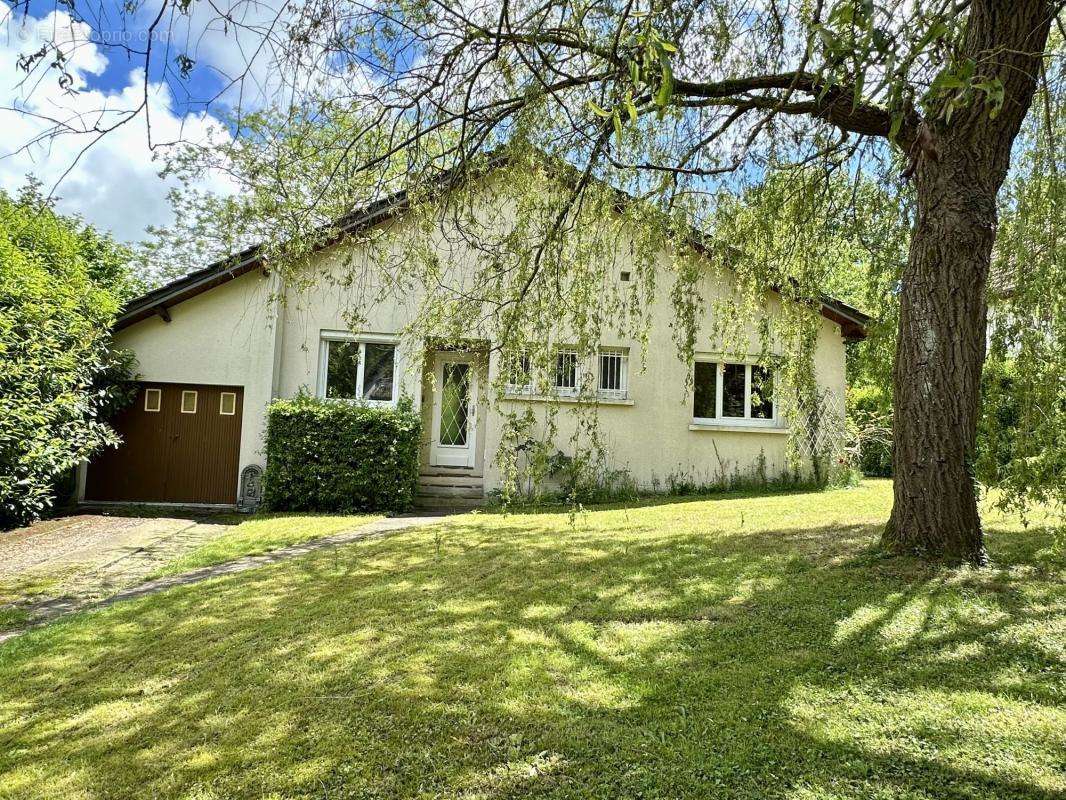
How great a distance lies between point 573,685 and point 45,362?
844 cm

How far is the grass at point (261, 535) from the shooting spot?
22.2ft

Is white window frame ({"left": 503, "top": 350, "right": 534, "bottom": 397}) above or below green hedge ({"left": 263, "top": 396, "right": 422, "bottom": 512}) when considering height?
above

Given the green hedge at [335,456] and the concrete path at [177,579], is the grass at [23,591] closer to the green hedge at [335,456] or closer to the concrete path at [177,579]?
the concrete path at [177,579]

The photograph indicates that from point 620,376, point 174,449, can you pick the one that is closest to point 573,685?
point 620,376

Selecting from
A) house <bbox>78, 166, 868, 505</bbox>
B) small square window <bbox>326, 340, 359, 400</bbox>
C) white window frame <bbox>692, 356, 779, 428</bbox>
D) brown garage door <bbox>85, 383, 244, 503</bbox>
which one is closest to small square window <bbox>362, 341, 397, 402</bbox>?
house <bbox>78, 166, 868, 505</bbox>

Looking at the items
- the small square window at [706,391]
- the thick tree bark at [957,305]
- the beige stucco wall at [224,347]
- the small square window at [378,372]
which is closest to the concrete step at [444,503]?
the small square window at [378,372]

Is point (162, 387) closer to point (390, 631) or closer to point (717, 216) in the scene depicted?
point (390, 631)

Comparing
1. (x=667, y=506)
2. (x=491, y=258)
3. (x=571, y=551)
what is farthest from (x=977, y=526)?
(x=667, y=506)

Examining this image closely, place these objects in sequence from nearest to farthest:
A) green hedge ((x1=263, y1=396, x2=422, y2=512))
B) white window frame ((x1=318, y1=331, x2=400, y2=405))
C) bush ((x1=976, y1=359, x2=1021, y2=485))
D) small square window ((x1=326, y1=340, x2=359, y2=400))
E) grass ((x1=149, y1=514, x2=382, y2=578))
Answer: bush ((x1=976, y1=359, x2=1021, y2=485)), grass ((x1=149, y1=514, x2=382, y2=578)), green hedge ((x1=263, y1=396, x2=422, y2=512)), white window frame ((x1=318, y1=331, x2=400, y2=405)), small square window ((x1=326, y1=340, x2=359, y2=400))

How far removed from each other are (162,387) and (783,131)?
10475 millimetres

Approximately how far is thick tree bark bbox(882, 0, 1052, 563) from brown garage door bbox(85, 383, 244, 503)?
10393 mm

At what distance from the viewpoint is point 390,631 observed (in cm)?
409

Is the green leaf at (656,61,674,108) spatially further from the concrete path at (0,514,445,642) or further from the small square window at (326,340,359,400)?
the small square window at (326,340,359,400)

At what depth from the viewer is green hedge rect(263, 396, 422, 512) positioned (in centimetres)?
980
